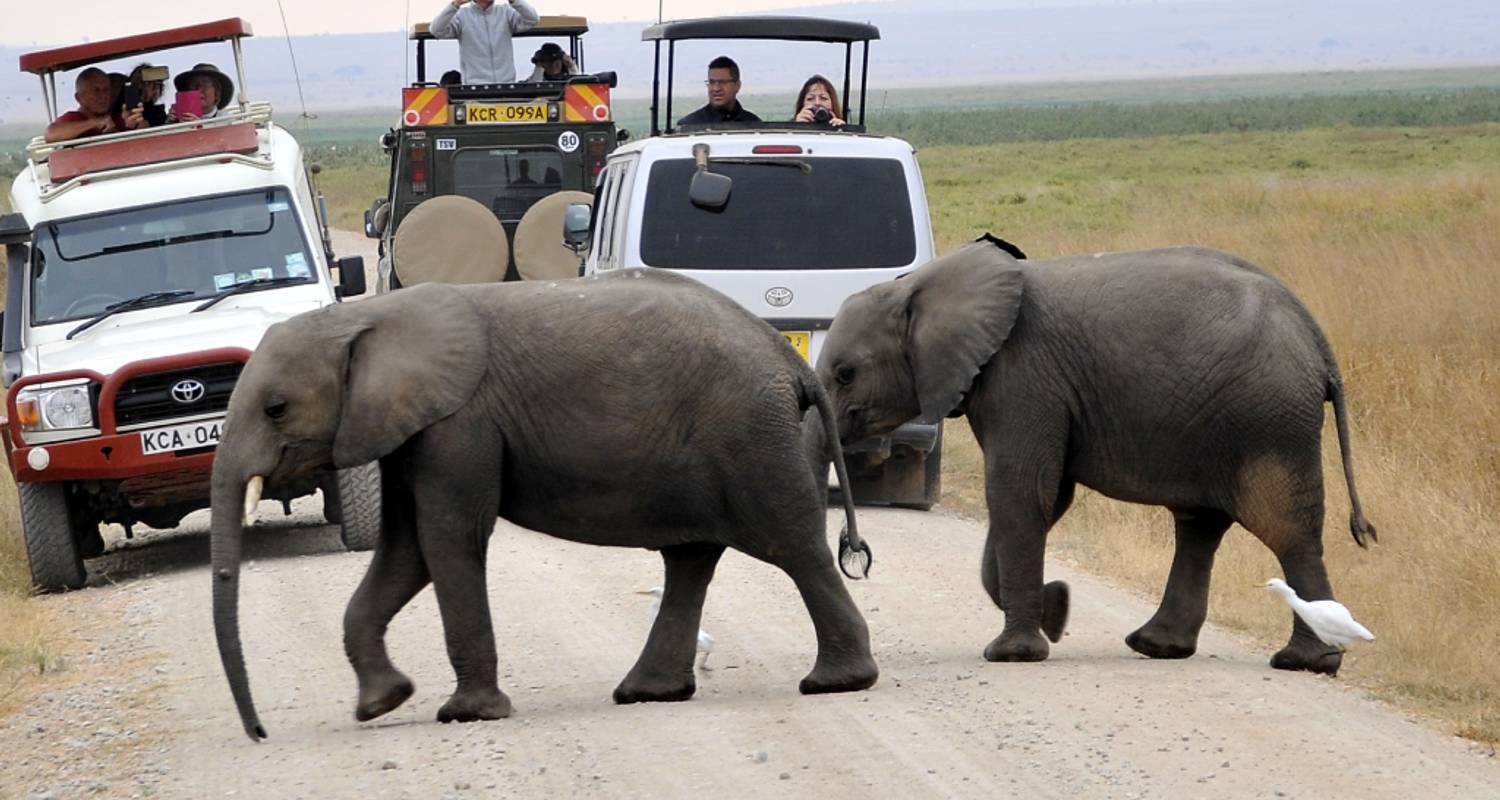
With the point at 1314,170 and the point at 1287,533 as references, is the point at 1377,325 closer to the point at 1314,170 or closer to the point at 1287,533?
the point at 1287,533

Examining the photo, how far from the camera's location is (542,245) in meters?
15.2

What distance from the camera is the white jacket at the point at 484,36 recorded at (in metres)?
18.7

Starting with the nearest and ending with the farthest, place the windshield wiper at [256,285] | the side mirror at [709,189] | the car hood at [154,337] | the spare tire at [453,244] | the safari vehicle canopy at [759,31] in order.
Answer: the car hood at [154,337] → the side mirror at [709,189] → the windshield wiper at [256,285] → the safari vehicle canopy at [759,31] → the spare tire at [453,244]

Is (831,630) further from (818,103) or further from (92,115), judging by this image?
(92,115)

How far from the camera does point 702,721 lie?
22.2 feet

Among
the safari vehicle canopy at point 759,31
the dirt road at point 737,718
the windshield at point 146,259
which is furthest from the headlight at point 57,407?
the safari vehicle canopy at point 759,31

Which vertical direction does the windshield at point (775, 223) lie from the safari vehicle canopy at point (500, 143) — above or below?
above

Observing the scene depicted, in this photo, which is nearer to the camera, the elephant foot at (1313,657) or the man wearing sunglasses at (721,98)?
the elephant foot at (1313,657)

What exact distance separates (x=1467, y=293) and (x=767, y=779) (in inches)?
424

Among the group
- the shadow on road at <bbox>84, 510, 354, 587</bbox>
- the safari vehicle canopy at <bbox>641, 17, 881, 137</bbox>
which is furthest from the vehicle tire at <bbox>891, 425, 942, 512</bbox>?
the shadow on road at <bbox>84, 510, 354, 587</bbox>

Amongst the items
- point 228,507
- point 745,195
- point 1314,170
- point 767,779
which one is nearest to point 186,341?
point 745,195

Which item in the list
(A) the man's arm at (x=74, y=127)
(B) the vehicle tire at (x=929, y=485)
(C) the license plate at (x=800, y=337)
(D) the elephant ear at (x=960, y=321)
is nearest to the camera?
(D) the elephant ear at (x=960, y=321)

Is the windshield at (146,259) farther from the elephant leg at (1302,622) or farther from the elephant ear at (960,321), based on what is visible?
the elephant leg at (1302,622)

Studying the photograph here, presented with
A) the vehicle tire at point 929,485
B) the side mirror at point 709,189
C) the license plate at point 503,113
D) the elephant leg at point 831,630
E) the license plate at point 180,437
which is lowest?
the vehicle tire at point 929,485
